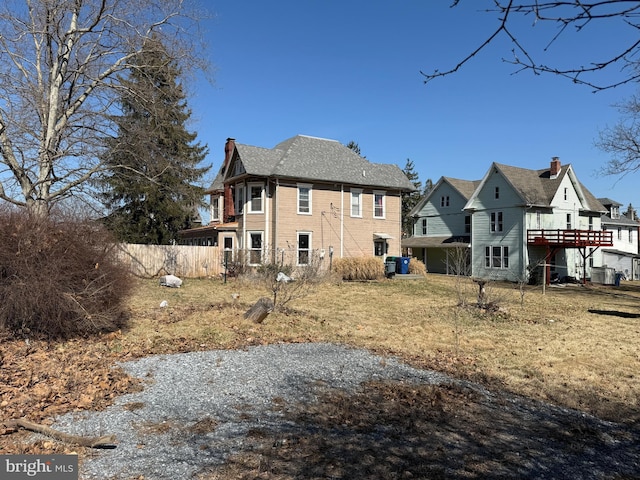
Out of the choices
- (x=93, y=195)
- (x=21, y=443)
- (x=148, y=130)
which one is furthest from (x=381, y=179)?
(x=21, y=443)

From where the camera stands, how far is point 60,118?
53.7 ft

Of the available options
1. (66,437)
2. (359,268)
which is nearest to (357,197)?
(359,268)

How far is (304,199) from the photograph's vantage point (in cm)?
2556

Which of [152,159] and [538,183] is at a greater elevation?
[538,183]

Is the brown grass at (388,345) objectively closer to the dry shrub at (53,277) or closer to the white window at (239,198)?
the dry shrub at (53,277)

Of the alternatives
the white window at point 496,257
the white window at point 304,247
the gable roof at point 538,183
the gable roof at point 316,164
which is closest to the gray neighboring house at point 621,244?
the gable roof at point 538,183

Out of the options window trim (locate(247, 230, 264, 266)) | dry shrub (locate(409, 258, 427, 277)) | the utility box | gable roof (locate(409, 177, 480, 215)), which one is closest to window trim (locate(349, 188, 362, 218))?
dry shrub (locate(409, 258, 427, 277))

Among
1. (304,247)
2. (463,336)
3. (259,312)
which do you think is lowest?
(463,336)

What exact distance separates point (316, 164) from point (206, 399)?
72.2ft

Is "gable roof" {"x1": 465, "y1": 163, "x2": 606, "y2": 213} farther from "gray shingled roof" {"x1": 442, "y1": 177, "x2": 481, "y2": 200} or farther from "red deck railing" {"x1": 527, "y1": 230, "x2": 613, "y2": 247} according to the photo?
"gray shingled roof" {"x1": 442, "y1": 177, "x2": 481, "y2": 200}

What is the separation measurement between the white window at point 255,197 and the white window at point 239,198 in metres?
0.80

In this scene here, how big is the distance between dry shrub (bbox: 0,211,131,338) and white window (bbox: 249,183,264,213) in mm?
16137

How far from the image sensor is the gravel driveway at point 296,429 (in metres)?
3.82

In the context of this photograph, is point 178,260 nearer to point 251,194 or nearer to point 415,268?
point 251,194
